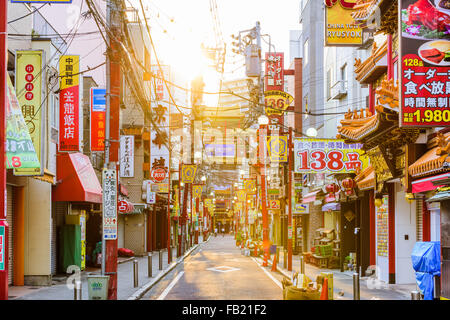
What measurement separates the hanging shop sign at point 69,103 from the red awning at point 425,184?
40.1ft

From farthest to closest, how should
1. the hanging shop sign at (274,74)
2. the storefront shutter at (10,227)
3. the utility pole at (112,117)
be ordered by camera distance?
1. the hanging shop sign at (274,74)
2. the storefront shutter at (10,227)
3. the utility pole at (112,117)

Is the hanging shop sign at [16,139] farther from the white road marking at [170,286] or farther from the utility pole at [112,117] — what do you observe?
the white road marking at [170,286]

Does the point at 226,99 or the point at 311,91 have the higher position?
the point at 226,99

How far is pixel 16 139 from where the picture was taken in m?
12.9

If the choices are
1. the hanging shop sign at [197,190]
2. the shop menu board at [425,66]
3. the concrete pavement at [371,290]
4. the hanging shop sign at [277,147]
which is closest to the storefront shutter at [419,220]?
the concrete pavement at [371,290]

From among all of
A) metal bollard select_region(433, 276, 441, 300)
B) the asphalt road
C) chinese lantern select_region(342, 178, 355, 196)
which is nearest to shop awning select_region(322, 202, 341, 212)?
chinese lantern select_region(342, 178, 355, 196)

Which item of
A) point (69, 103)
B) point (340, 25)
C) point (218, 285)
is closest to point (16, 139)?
point (69, 103)

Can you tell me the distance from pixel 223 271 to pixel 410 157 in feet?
45.7

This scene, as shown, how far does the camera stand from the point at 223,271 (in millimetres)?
28125

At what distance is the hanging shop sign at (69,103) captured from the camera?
20.8 meters

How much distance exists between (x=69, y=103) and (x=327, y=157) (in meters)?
10.9

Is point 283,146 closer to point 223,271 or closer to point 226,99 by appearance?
point 223,271
